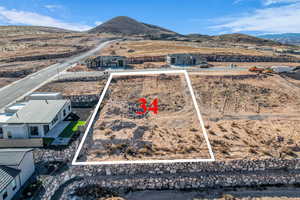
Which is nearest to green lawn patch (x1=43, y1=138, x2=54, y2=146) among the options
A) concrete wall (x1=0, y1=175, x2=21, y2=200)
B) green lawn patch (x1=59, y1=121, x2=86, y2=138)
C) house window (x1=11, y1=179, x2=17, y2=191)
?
green lawn patch (x1=59, y1=121, x2=86, y2=138)

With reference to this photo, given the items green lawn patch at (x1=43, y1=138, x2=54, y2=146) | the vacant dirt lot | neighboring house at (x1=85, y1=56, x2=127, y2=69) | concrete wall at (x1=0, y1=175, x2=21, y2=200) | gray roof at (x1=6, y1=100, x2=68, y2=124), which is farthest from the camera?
the vacant dirt lot

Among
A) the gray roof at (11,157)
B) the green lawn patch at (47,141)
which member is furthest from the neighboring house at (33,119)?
the gray roof at (11,157)

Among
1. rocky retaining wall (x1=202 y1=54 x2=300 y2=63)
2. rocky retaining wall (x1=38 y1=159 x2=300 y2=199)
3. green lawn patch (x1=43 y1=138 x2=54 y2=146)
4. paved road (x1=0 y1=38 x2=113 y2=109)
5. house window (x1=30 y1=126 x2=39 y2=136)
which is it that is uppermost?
rocky retaining wall (x1=202 y1=54 x2=300 y2=63)

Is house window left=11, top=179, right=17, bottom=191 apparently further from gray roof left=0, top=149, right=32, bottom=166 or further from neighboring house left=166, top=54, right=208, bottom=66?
neighboring house left=166, top=54, right=208, bottom=66

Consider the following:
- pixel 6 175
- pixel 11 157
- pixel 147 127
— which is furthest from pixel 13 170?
pixel 147 127

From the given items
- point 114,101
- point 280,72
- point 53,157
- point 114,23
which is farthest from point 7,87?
point 114,23

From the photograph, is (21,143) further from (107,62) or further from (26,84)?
(107,62)

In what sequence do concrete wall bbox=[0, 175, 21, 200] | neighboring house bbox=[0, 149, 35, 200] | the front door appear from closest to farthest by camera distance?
neighboring house bbox=[0, 149, 35, 200]
concrete wall bbox=[0, 175, 21, 200]
the front door
